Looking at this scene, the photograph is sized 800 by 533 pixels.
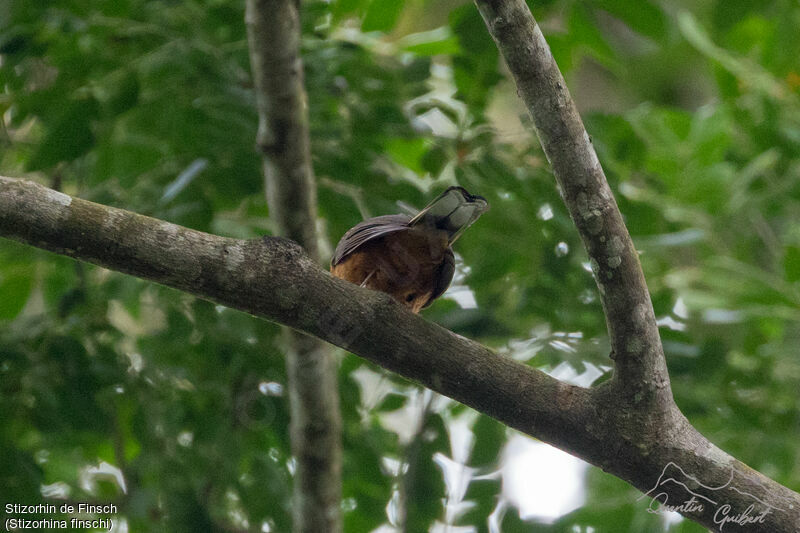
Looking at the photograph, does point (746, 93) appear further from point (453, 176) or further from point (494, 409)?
point (494, 409)

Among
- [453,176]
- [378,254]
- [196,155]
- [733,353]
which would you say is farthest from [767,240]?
[196,155]

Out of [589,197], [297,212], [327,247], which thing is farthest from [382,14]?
[589,197]

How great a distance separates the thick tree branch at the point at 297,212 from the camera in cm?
262

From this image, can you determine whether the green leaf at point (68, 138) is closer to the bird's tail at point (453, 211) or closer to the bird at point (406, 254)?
the bird at point (406, 254)

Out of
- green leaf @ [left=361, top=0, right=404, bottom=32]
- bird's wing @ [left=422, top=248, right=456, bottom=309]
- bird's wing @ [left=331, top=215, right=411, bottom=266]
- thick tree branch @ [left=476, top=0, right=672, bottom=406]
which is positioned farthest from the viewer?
green leaf @ [left=361, top=0, right=404, bottom=32]

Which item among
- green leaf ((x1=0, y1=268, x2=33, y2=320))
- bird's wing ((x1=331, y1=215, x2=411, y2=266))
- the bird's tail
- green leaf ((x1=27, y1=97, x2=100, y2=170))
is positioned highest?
the bird's tail

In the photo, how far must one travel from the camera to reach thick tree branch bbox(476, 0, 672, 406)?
1883 mm

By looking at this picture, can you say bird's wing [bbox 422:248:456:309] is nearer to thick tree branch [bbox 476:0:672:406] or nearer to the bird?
the bird

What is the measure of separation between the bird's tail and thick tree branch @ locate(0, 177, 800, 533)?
47 cm

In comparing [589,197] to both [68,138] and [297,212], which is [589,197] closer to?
[297,212]

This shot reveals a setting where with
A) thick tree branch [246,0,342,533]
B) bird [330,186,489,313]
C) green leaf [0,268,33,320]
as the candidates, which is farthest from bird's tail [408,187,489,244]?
green leaf [0,268,33,320]

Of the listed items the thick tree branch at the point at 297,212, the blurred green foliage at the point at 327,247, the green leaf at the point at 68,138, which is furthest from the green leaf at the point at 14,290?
the thick tree branch at the point at 297,212

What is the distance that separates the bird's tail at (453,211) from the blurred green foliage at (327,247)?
→ 1.00ft

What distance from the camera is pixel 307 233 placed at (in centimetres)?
288
